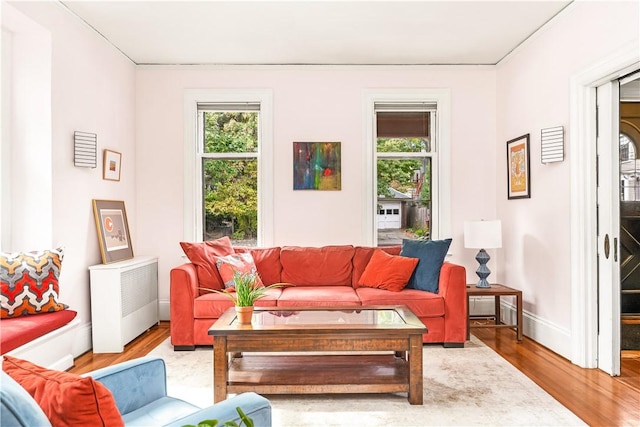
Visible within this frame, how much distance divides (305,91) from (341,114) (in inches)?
18.5

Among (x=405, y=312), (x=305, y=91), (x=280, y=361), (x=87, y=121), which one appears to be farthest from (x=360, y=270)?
(x=87, y=121)

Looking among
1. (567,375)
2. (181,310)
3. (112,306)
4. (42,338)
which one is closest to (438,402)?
(567,375)

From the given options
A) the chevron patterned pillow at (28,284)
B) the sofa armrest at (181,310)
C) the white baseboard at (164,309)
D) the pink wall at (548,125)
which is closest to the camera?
the chevron patterned pillow at (28,284)

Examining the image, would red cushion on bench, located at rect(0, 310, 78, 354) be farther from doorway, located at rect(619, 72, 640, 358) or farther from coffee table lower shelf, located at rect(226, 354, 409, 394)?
doorway, located at rect(619, 72, 640, 358)

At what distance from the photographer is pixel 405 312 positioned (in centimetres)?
329

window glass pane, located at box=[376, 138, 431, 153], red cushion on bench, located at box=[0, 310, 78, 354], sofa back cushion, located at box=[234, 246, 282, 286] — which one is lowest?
red cushion on bench, located at box=[0, 310, 78, 354]

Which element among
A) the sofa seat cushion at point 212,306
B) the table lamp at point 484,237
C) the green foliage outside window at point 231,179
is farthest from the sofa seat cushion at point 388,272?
the green foliage outside window at point 231,179

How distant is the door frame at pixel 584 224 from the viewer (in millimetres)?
3490

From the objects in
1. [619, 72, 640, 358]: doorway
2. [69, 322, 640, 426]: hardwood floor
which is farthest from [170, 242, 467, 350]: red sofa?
[619, 72, 640, 358]: doorway

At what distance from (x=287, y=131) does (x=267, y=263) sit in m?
1.48

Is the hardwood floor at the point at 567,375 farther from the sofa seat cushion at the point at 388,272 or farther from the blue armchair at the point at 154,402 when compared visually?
the blue armchair at the point at 154,402

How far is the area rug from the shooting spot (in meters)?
2.59

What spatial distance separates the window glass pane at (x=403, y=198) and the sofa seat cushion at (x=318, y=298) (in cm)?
129

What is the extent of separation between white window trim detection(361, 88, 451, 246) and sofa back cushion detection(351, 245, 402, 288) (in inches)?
14.7
